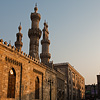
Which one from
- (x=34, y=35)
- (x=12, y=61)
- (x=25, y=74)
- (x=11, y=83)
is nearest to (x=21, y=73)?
(x=25, y=74)

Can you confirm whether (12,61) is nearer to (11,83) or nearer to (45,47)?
(11,83)

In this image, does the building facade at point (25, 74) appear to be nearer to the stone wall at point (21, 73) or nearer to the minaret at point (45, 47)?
the stone wall at point (21, 73)

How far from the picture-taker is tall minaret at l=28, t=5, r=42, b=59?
119 feet

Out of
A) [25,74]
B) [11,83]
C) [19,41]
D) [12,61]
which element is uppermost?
[19,41]

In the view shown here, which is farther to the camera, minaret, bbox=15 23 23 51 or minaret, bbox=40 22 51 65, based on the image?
minaret, bbox=15 23 23 51

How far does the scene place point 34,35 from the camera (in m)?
37.8

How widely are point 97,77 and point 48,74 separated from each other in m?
51.8

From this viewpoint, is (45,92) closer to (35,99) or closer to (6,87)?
(35,99)

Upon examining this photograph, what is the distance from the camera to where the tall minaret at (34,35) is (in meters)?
36.4

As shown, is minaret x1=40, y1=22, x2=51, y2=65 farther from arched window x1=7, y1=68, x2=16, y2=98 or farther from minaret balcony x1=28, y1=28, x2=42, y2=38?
arched window x1=7, y1=68, x2=16, y2=98

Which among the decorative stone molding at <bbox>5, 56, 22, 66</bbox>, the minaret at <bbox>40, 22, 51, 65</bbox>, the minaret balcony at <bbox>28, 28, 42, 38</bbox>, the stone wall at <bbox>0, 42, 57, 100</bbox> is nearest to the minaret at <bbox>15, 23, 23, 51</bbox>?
the minaret at <bbox>40, 22, 51, 65</bbox>

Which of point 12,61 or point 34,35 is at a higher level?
point 34,35

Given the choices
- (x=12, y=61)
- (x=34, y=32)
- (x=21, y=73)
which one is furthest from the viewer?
(x=34, y=32)

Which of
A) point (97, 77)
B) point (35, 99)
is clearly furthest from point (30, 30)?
point (97, 77)
